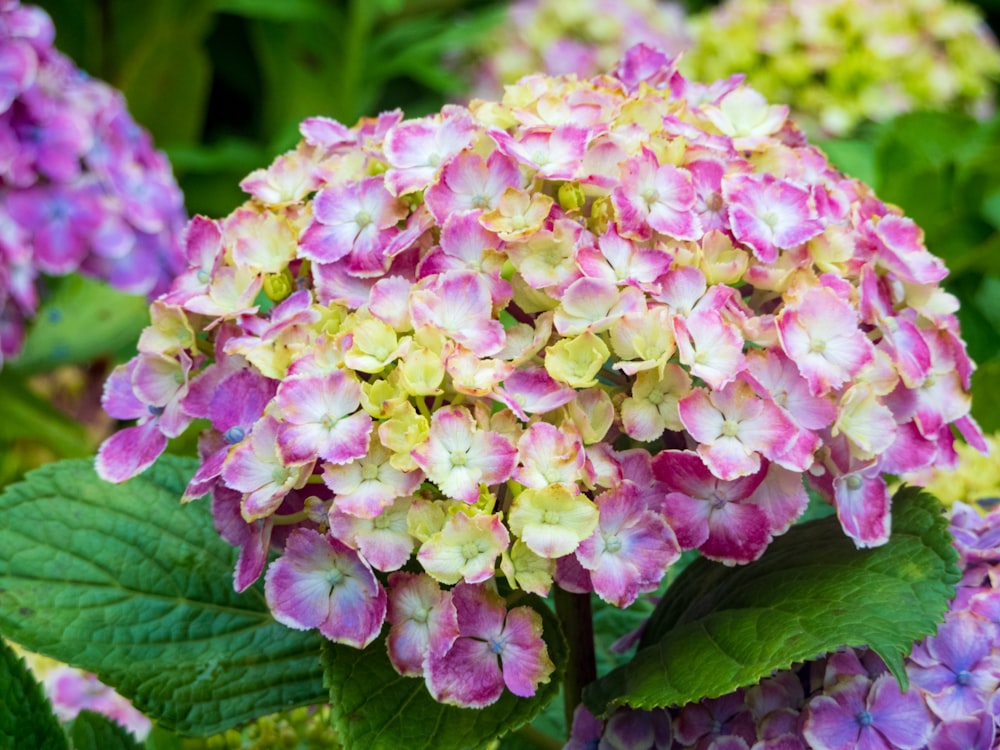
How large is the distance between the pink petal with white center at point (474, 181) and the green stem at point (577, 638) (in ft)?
0.90

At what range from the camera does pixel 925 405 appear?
76cm

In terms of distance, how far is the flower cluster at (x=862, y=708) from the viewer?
734 millimetres

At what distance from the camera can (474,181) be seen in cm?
72

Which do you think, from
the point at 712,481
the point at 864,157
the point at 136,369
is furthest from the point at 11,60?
the point at 864,157

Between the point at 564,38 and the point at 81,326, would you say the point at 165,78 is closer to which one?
the point at 81,326

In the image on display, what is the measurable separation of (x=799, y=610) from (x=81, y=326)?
1153 mm

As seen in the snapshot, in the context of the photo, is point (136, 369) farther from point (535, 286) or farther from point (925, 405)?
point (925, 405)

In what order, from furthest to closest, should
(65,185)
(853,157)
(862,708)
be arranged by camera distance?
(853,157) → (65,185) → (862,708)

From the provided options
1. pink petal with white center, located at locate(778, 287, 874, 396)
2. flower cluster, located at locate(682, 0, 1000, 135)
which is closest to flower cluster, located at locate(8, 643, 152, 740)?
pink petal with white center, located at locate(778, 287, 874, 396)

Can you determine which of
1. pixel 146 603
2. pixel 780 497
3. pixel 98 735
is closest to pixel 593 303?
pixel 780 497

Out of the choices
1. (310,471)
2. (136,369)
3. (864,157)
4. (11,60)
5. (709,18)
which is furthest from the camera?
(709,18)

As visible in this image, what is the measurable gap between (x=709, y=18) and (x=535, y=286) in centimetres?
171

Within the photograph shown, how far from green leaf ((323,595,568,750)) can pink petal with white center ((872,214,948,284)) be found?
0.31 m

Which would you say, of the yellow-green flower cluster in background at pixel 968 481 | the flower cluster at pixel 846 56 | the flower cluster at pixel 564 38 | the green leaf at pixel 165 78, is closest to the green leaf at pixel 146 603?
the yellow-green flower cluster in background at pixel 968 481
